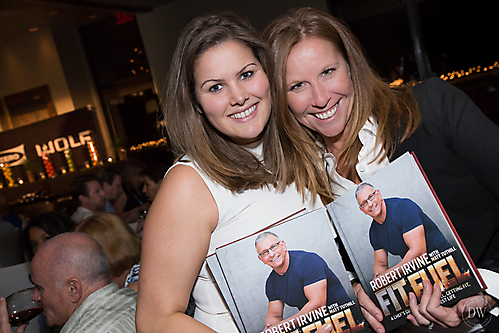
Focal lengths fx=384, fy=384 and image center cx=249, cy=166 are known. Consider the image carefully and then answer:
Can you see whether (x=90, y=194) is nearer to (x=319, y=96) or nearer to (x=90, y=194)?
(x=90, y=194)

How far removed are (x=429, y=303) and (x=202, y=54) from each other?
1.07 m

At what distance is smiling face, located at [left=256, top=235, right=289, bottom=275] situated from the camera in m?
1.12

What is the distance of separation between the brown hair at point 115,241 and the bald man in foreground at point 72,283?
2.41 ft

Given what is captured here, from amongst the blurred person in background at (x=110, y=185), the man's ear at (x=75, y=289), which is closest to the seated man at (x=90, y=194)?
the blurred person in background at (x=110, y=185)

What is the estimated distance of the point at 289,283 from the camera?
3.71ft

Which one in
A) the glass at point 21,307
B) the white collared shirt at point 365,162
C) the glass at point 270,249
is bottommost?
the glass at point 21,307

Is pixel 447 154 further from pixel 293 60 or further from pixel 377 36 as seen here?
pixel 377 36

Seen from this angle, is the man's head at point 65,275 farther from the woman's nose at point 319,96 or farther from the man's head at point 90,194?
the man's head at point 90,194

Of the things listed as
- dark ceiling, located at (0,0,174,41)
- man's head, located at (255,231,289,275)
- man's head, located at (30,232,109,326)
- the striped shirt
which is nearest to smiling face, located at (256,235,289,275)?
man's head, located at (255,231,289,275)

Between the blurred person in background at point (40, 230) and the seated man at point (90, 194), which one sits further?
the seated man at point (90, 194)

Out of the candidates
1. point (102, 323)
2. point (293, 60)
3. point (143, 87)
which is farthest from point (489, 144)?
point (143, 87)

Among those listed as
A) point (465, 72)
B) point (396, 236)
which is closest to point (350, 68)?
point (396, 236)

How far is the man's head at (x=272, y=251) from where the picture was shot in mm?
1122

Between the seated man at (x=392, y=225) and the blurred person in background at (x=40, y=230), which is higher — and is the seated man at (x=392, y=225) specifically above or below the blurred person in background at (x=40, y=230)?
below
